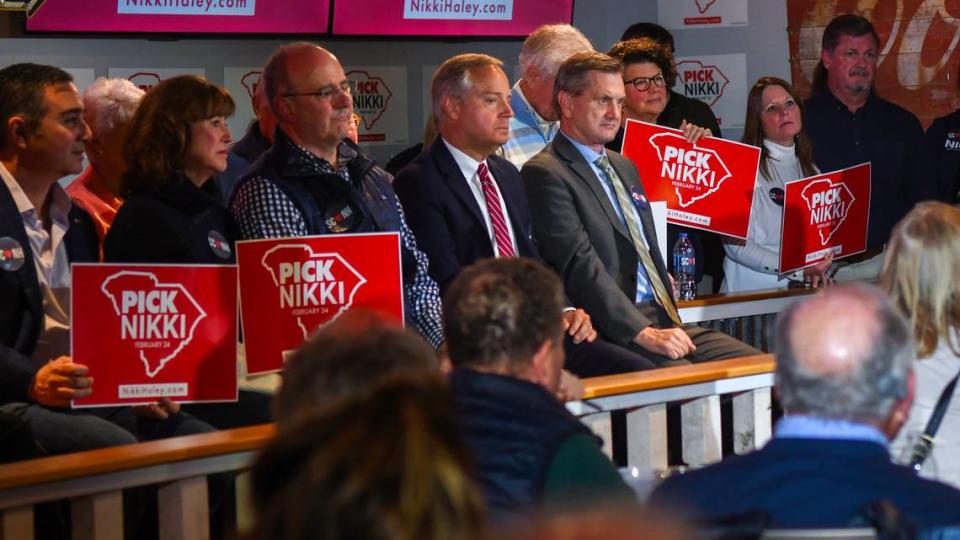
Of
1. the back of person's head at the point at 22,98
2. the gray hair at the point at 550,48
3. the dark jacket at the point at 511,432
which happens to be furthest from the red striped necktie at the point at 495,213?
the dark jacket at the point at 511,432

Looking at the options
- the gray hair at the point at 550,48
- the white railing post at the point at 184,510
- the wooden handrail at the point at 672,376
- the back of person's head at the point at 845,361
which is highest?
the gray hair at the point at 550,48

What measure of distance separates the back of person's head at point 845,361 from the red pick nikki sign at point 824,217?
12.0ft

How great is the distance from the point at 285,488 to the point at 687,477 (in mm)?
1259

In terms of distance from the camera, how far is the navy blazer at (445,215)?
16.6 feet

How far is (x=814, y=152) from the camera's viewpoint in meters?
7.36

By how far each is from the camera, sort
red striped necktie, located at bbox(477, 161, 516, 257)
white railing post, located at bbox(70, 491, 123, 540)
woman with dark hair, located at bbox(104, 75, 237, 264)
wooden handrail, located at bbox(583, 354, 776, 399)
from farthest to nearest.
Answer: red striped necktie, located at bbox(477, 161, 516, 257)
woman with dark hair, located at bbox(104, 75, 237, 264)
wooden handrail, located at bbox(583, 354, 776, 399)
white railing post, located at bbox(70, 491, 123, 540)

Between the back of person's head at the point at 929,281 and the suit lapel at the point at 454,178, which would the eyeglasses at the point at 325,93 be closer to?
the suit lapel at the point at 454,178

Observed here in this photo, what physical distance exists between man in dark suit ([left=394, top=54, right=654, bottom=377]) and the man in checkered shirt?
0.16 m

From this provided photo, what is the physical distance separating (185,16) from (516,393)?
16.5ft

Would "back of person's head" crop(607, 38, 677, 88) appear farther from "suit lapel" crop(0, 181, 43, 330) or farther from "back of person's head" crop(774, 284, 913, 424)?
"back of person's head" crop(774, 284, 913, 424)

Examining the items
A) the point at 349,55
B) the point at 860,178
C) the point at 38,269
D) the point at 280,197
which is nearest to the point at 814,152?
the point at 860,178

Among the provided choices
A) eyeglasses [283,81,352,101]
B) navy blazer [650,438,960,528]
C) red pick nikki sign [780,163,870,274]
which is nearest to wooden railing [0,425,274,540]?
navy blazer [650,438,960,528]

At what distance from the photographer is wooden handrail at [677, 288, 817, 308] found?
6051mm

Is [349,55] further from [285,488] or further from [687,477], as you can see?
[285,488]
